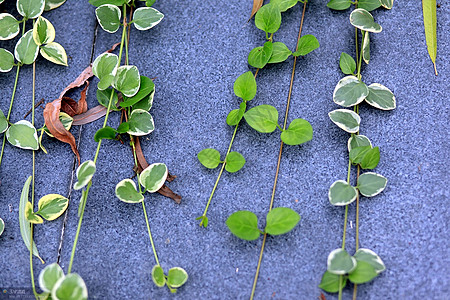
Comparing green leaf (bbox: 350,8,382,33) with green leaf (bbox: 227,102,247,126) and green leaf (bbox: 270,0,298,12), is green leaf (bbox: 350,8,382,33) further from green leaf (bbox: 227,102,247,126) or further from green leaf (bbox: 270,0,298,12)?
green leaf (bbox: 227,102,247,126)

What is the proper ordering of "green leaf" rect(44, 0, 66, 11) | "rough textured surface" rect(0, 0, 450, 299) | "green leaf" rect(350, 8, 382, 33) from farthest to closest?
1. "green leaf" rect(44, 0, 66, 11)
2. "green leaf" rect(350, 8, 382, 33)
3. "rough textured surface" rect(0, 0, 450, 299)

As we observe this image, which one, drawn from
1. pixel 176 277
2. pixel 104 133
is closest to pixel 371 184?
pixel 176 277

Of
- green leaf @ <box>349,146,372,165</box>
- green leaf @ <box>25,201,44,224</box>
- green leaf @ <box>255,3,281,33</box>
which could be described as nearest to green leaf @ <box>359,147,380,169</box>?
green leaf @ <box>349,146,372,165</box>

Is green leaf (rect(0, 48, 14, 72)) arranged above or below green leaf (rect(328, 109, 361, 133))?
below

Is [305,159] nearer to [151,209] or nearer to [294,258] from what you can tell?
[294,258]

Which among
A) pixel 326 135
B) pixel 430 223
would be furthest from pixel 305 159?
pixel 430 223

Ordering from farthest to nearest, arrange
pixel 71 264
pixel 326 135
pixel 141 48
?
pixel 141 48 → pixel 326 135 → pixel 71 264

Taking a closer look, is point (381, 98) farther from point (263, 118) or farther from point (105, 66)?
point (105, 66)
